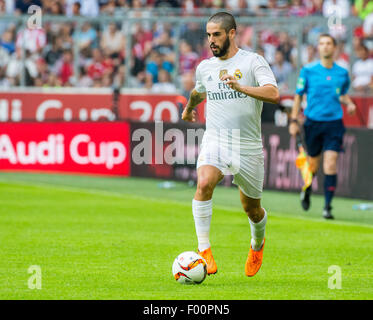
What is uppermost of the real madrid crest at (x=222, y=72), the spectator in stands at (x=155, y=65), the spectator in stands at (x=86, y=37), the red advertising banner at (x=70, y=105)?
the real madrid crest at (x=222, y=72)

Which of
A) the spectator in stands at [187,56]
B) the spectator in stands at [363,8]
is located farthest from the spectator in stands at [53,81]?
the spectator in stands at [363,8]

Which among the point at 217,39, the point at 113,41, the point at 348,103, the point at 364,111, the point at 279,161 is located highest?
the point at 217,39

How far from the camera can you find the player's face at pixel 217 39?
8.53m

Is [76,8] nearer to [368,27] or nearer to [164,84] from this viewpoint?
[164,84]

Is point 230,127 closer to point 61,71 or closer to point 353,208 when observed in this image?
point 353,208

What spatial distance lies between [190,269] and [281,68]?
13.0 metres

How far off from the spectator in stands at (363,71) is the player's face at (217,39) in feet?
38.1

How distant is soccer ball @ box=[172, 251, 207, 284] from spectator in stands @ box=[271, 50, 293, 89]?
12517 millimetres

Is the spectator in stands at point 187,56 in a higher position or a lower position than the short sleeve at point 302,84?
lower

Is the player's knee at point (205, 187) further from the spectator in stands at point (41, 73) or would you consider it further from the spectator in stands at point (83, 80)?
the spectator in stands at point (41, 73)

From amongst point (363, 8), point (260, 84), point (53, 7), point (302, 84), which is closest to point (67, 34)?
point (53, 7)

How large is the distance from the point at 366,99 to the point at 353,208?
5.06m

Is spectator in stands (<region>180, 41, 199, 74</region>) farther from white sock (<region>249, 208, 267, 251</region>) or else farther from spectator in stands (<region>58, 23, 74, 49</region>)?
white sock (<region>249, 208, 267, 251</region>)

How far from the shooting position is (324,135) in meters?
14.1
